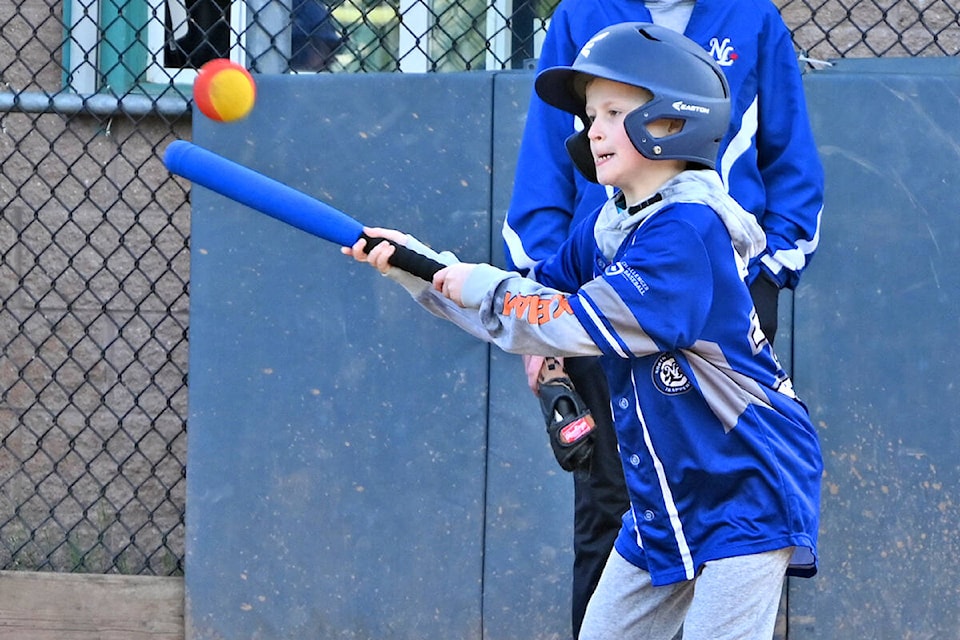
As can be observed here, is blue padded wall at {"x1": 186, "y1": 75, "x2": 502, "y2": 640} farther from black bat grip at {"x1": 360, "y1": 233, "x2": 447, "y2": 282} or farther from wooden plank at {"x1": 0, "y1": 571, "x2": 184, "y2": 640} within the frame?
black bat grip at {"x1": 360, "y1": 233, "x2": 447, "y2": 282}

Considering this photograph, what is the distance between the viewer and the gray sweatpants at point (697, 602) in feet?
8.18

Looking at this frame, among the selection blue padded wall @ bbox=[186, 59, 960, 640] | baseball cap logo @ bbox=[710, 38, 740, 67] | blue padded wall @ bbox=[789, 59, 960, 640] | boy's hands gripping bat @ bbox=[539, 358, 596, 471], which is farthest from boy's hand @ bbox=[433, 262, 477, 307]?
blue padded wall @ bbox=[789, 59, 960, 640]

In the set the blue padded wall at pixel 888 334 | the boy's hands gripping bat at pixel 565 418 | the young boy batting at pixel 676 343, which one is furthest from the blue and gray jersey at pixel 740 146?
the blue padded wall at pixel 888 334

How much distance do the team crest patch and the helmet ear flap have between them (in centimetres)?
48

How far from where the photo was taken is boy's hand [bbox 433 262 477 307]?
8.34 feet

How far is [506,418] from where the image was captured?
405cm

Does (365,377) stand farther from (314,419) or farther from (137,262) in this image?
(137,262)

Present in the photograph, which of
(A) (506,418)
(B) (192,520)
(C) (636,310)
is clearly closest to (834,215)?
(A) (506,418)

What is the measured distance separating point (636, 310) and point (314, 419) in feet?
6.22

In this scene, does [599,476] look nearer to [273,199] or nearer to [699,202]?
[699,202]

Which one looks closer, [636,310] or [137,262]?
[636,310]

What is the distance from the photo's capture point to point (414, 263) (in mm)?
2602

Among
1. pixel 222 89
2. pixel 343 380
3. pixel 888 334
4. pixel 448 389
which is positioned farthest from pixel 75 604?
pixel 888 334

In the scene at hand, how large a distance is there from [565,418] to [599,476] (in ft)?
0.68
